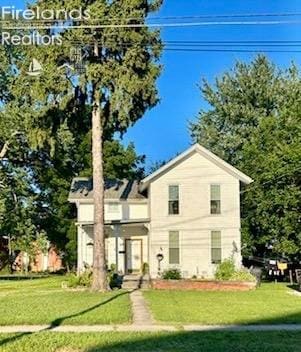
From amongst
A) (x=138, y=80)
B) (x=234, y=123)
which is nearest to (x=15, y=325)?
(x=138, y=80)

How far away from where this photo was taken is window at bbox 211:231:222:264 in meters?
30.5

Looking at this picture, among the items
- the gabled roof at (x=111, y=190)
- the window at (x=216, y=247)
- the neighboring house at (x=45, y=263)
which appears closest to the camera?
the window at (x=216, y=247)

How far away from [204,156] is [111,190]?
19.1ft

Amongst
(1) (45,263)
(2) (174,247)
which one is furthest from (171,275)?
(1) (45,263)

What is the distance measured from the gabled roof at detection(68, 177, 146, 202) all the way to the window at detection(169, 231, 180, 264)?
328 cm

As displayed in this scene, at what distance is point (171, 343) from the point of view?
1042 cm

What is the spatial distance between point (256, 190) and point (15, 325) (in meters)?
24.1

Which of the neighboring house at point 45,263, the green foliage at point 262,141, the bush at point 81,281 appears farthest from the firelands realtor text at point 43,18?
the neighboring house at point 45,263

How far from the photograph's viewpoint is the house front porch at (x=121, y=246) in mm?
31953

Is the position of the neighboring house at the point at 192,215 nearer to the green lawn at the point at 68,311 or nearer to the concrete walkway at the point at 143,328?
the green lawn at the point at 68,311

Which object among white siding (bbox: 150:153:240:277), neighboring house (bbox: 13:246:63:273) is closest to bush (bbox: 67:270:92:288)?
white siding (bbox: 150:153:240:277)

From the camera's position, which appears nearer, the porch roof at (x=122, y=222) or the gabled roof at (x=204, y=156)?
the gabled roof at (x=204, y=156)

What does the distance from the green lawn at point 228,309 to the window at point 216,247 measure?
874cm

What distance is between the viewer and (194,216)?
3094 cm
